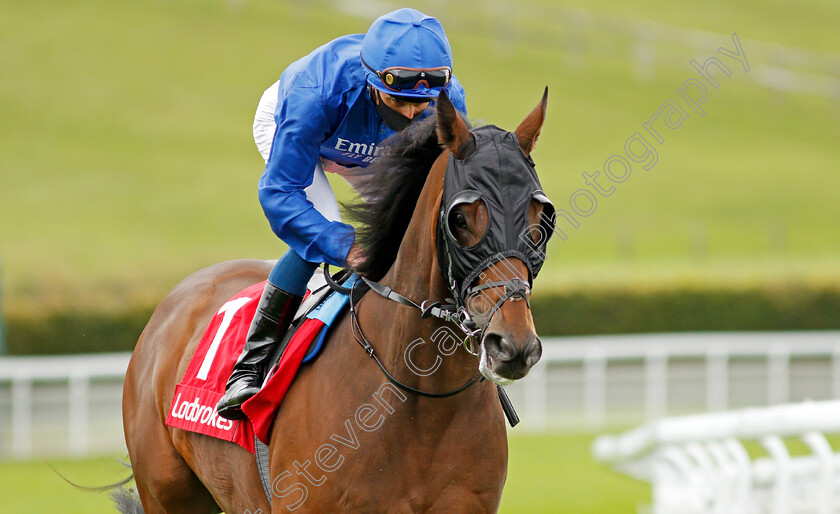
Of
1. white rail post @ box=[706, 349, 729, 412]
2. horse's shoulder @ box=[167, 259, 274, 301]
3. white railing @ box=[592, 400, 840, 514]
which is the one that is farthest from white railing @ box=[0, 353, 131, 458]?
white rail post @ box=[706, 349, 729, 412]

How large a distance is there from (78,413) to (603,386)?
6.12m

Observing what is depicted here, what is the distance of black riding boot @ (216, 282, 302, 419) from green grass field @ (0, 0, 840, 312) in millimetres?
16905

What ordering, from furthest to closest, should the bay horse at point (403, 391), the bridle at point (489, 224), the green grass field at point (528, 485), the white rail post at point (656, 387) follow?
the white rail post at point (656, 387)
the green grass field at point (528, 485)
the bay horse at point (403, 391)
the bridle at point (489, 224)

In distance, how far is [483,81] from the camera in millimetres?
32719

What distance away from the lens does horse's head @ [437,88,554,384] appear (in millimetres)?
2467

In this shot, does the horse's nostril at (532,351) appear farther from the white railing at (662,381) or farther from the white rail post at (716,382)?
the white rail post at (716,382)

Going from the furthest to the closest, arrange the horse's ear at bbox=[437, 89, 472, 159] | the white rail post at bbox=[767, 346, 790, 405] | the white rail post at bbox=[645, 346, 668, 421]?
the white rail post at bbox=[767, 346, 790, 405] → the white rail post at bbox=[645, 346, 668, 421] → the horse's ear at bbox=[437, 89, 472, 159]

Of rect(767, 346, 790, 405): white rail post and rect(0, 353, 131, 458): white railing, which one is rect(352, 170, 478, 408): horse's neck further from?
rect(767, 346, 790, 405): white rail post

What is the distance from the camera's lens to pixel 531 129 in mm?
2785

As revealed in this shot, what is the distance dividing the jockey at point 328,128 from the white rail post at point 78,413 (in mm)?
8067

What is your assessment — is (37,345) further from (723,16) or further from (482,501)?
(723,16)

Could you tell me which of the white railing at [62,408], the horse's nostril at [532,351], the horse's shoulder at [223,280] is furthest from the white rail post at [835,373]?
the horse's nostril at [532,351]

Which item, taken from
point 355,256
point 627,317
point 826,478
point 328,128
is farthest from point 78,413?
point 826,478

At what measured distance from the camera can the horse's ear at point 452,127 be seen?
2.71 m
